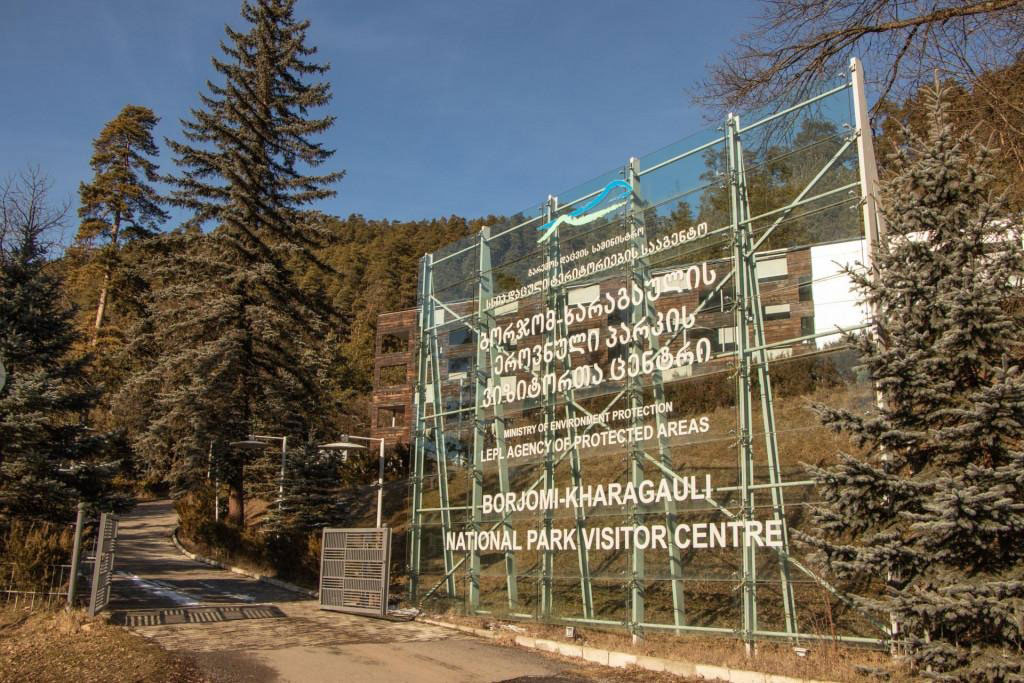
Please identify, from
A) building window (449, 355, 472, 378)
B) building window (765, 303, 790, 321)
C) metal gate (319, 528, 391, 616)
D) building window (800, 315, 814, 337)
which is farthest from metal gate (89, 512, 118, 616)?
building window (800, 315, 814, 337)

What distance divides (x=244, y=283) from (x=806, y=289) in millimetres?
23215

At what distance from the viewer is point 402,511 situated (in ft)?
110

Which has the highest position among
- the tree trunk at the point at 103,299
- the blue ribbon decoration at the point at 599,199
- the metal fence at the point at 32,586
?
the tree trunk at the point at 103,299

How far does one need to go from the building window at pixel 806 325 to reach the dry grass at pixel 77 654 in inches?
322

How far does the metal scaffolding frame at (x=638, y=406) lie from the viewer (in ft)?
33.4

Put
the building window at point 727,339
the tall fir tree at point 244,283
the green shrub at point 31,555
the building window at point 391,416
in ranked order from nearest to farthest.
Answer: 1. the building window at point 727,339
2. the green shrub at point 31,555
3. the tall fir tree at point 244,283
4. the building window at point 391,416

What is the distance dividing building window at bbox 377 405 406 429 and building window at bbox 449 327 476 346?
97.6ft

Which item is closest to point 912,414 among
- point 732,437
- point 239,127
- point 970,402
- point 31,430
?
point 970,402

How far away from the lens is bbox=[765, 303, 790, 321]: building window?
10.6 meters

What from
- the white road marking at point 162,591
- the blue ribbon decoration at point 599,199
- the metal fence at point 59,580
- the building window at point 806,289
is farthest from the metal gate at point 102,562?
the building window at point 806,289

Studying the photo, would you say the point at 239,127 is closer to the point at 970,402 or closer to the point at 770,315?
the point at 770,315

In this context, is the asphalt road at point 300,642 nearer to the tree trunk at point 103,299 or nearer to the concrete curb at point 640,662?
the concrete curb at point 640,662

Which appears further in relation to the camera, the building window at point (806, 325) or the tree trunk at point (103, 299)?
the tree trunk at point (103, 299)

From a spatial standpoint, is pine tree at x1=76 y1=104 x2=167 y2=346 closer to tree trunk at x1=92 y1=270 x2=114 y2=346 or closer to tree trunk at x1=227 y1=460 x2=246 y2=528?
tree trunk at x1=92 y1=270 x2=114 y2=346
